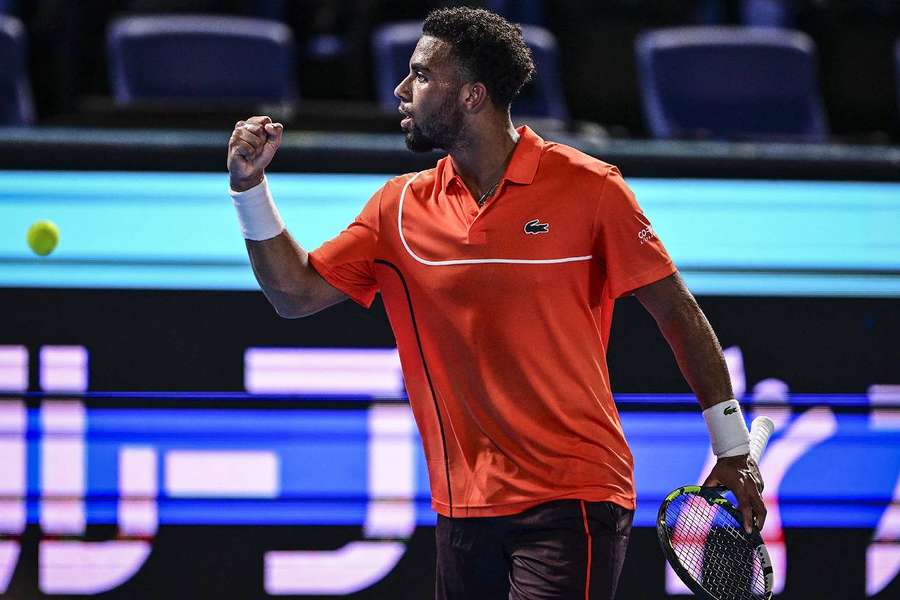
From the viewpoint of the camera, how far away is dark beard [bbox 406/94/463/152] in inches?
112

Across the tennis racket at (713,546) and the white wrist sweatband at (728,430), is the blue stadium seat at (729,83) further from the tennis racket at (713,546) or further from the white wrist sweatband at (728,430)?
the tennis racket at (713,546)

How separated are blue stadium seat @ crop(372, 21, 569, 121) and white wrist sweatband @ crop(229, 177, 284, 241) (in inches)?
94.7

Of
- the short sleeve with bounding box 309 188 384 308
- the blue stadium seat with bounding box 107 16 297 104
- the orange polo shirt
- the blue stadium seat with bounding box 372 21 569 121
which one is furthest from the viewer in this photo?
the blue stadium seat with bounding box 372 21 569 121

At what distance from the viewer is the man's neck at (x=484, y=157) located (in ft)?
9.53

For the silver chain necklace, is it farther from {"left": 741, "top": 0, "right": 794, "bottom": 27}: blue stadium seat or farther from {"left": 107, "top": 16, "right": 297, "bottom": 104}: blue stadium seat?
{"left": 741, "top": 0, "right": 794, "bottom": 27}: blue stadium seat

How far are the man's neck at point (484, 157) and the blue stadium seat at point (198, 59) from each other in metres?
2.54

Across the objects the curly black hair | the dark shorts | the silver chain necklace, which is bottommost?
the dark shorts

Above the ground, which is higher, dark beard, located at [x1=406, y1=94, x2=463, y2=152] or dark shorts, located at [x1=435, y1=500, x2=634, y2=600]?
dark beard, located at [x1=406, y1=94, x2=463, y2=152]

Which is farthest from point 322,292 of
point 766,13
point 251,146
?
point 766,13

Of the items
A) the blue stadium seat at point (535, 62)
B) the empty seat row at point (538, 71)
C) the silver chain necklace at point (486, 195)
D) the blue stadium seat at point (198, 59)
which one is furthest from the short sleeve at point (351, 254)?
the blue stadium seat at point (198, 59)

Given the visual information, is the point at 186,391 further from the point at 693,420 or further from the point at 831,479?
the point at 831,479

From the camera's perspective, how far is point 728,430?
2.76 m

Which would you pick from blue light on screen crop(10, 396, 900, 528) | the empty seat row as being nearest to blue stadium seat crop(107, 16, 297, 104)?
the empty seat row

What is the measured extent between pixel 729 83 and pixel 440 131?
2894 millimetres
